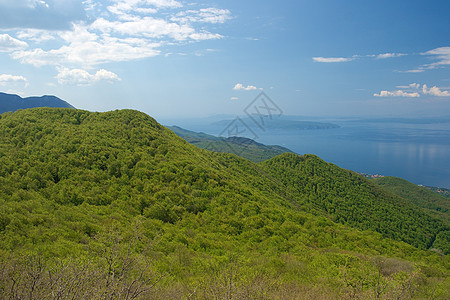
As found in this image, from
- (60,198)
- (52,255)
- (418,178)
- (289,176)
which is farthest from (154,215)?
(418,178)

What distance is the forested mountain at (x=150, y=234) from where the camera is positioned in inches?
269

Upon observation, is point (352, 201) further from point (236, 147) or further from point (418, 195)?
point (236, 147)

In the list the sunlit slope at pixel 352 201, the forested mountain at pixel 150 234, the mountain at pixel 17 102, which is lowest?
the sunlit slope at pixel 352 201

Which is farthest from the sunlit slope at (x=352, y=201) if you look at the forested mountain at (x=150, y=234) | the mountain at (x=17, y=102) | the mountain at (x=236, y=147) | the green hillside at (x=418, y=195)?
the mountain at (x=17, y=102)

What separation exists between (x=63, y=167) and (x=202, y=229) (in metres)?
12.4

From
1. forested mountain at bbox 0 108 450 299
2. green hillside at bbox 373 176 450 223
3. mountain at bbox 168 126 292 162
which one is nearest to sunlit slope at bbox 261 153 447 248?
forested mountain at bbox 0 108 450 299

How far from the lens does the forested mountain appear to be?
6.82 m

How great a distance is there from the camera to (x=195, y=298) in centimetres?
706

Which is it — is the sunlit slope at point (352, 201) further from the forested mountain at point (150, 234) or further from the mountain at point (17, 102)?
the mountain at point (17, 102)

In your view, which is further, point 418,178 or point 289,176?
point 418,178

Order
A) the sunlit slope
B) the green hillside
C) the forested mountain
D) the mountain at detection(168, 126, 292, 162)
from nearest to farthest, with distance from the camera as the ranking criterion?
the forested mountain → the sunlit slope → the mountain at detection(168, 126, 292, 162) → the green hillside

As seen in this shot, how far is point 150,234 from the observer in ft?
44.4

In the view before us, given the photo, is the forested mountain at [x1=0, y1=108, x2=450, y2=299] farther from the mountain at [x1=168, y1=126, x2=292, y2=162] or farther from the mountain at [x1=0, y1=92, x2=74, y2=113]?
the mountain at [x1=0, y1=92, x2=74, y2=113]

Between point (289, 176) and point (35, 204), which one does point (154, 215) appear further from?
Answer: point (289, 176)
